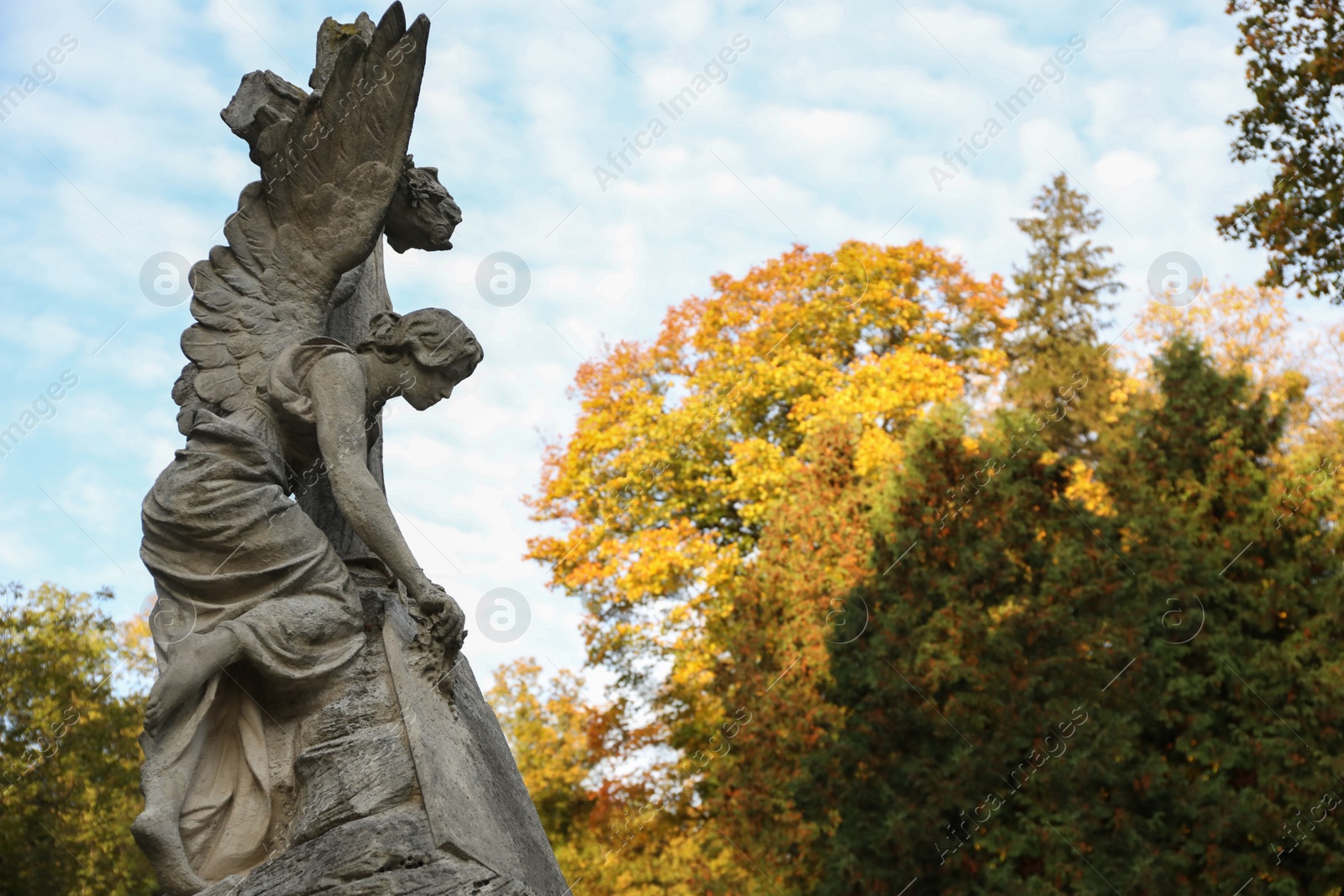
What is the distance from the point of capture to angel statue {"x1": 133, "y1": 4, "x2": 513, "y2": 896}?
3.88m

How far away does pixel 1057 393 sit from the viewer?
26344 millimetres

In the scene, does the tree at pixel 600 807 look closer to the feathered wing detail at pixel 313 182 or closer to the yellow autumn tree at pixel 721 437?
the yellow autumn tree at pixel 721 437

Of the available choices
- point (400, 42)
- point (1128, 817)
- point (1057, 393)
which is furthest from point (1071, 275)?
point (400, 42)

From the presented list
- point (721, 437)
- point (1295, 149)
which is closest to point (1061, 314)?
point (721, 437)

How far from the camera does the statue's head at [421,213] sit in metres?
5.38

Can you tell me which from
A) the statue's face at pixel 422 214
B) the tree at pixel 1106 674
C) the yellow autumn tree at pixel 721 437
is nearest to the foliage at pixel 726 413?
the yellow autumn tree at pixel 721 437

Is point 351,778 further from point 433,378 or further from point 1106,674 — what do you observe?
point 1106,674

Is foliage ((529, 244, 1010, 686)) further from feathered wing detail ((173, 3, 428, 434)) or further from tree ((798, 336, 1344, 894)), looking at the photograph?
feathered wing detail ((173, 3, 428, 434))

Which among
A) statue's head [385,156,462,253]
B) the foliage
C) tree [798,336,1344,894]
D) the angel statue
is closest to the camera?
the angel statue

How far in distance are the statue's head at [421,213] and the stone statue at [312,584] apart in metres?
0.48

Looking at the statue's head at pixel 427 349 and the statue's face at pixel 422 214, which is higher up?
the statue's face at pixel 422 214

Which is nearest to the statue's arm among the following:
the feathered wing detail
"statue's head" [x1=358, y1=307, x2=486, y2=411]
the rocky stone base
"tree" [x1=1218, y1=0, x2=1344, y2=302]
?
"statue's head" [x1=358, y1=307, x2=486, y2=411]

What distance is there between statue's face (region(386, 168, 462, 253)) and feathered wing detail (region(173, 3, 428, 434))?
43cm

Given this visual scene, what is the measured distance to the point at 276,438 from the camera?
4.46 meters
